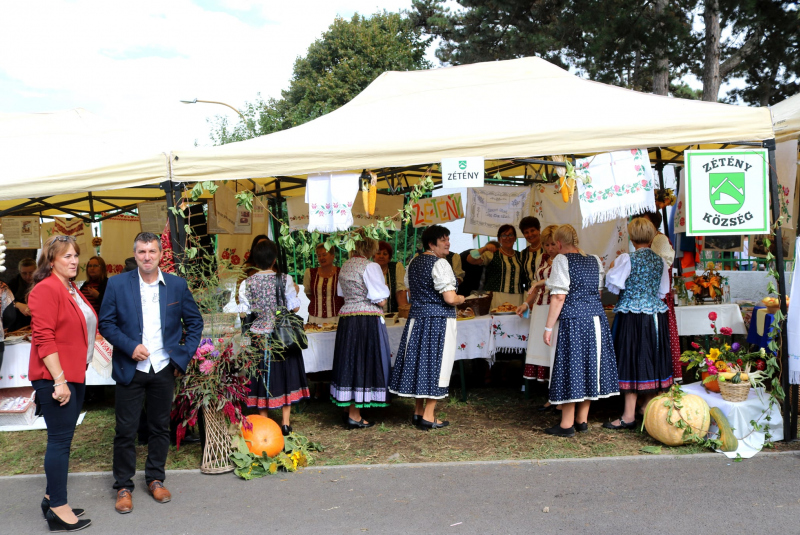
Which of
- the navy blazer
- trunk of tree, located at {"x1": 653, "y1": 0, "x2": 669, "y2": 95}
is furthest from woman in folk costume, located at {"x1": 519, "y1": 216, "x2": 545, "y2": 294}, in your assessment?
trunk of tree, located at {"x1": 653, "y1": 0, "x2": 669, "y2": 95}

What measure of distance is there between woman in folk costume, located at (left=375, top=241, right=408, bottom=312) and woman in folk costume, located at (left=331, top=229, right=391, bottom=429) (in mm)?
1330

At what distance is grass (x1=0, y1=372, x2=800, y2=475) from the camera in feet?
15.9

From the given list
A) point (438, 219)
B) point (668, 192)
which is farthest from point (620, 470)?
point (438, 219)

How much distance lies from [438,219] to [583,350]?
392cm

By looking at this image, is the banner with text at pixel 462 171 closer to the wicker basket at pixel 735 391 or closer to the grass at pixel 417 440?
the grass at pixel 417 440

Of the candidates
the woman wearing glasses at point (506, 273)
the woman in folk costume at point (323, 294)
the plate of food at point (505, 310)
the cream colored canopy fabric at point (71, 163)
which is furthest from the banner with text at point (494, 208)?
the cream colored canopy fabric at point (71, 163)

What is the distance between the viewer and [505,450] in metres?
4.95

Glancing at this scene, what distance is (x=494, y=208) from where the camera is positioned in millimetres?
8609

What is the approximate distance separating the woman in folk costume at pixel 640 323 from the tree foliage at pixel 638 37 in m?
7.27

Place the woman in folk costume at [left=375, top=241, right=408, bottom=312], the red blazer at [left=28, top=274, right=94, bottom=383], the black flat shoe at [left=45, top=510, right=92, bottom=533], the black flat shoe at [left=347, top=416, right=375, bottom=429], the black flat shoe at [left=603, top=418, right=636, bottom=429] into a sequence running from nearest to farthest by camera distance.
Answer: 1. the red blazer at [left=28, top=274, right=94, bottom=383]
2. the black flat shoe at [left=45, top=510, right=92, bottom=533]
3. the black flat shoe at [left=603, top=418, right=636, bottom=429]
4. the black flat shoe at [left=347, top=416, right=375, bottom=429]
5. the woman in folk costume at [left=375, top=241, right=408, bottom=312]

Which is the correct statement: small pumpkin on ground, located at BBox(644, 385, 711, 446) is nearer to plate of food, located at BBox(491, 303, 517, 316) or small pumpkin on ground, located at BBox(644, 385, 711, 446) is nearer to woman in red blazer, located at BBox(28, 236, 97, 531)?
plate of food, located at BBox(491, 303, 517, 316)

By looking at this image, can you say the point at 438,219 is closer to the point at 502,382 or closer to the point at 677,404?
the point at 502,382

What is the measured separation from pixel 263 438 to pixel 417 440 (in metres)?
1.30

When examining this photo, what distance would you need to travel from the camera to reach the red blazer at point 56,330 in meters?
3.50
